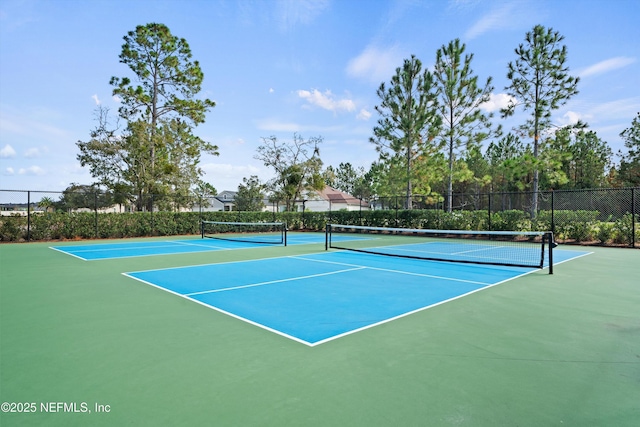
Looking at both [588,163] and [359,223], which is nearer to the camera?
[359,223]

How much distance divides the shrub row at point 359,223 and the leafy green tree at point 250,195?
309 inches

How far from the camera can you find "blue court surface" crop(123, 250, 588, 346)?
4.34 meters

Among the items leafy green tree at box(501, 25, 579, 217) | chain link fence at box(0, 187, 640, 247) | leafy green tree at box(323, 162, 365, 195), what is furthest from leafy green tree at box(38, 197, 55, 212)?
leafy green tree at box(323, 162, 365, 195)

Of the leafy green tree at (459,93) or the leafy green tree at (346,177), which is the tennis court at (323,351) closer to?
the leafy green tree at (459,93)

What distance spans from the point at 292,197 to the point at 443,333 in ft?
85.5

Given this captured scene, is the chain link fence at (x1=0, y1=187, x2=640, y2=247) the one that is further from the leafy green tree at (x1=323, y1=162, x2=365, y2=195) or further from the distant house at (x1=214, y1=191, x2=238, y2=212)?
the leafy green tree at (x1=323, y1=162, x2=365, y2=195)

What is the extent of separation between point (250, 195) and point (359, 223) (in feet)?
46.8

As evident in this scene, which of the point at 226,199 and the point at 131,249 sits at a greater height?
the point at 226,199

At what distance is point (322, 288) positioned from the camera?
612 cm

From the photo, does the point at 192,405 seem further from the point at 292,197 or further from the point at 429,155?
the point at 292,197

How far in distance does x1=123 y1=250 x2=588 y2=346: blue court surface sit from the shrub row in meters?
6.35

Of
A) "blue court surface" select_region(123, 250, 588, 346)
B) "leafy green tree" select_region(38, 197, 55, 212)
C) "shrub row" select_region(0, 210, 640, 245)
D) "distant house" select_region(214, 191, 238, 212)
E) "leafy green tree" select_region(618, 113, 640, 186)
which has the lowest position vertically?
"blue court surface" select_region(123, 250, 588, 346)

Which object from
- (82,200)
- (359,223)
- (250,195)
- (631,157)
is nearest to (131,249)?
(82,200)

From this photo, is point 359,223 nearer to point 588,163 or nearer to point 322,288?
point 322,288
